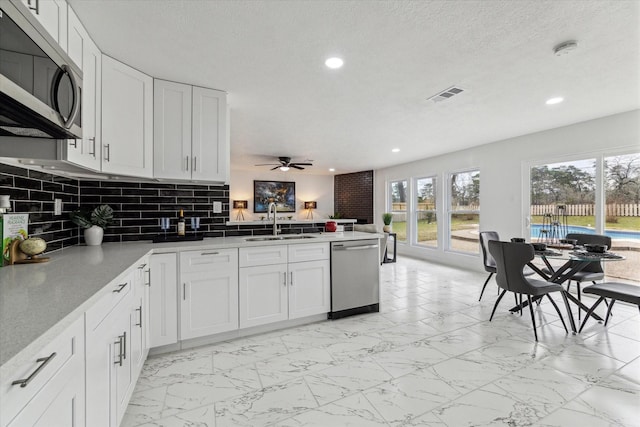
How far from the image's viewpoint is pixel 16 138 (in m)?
1.52

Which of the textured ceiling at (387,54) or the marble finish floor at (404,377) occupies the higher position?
the textured ceiling at (387,54)

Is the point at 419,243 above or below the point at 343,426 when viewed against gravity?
above

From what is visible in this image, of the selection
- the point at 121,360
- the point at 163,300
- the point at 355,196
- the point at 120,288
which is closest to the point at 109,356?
the point at 121,360

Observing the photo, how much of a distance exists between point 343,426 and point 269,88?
2.82 m

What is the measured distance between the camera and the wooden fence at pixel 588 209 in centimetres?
369

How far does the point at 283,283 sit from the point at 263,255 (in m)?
0.35

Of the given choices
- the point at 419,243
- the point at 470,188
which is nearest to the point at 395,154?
the point at 470,188

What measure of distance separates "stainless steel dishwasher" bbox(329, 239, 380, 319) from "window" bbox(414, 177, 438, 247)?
12.7 ft

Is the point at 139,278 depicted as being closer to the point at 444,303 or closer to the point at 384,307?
the point at 384,307

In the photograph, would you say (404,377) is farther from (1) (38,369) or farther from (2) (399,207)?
(2) (399,207)

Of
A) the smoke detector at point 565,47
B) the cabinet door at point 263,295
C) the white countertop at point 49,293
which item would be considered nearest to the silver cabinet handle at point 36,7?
the white countertop at point 49,293

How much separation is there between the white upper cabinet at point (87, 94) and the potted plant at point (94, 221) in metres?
0.59

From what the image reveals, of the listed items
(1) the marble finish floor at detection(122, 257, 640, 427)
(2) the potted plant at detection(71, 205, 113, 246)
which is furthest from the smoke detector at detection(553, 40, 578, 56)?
(2) the potted plant at detection(71, 205, 113, 246)

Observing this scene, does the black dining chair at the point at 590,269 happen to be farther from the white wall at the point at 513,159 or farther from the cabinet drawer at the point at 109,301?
the cabinet drawer at the point at 109,301
